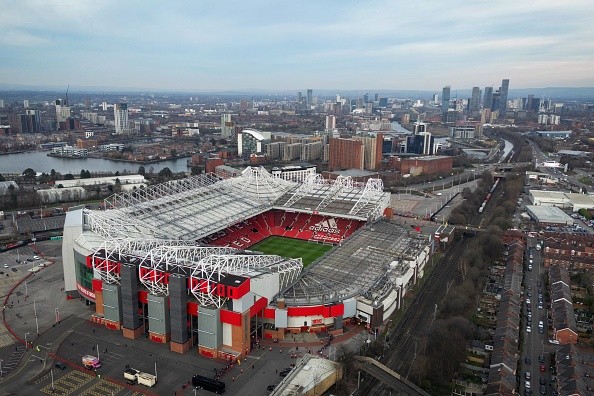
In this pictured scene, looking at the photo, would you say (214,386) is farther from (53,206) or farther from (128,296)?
(53,206)

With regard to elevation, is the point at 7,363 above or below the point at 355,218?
below

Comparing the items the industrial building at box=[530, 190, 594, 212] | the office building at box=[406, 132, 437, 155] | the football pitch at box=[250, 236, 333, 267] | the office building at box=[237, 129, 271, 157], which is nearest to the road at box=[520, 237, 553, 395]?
the football pitch at box=[250, 236, 333, 267]

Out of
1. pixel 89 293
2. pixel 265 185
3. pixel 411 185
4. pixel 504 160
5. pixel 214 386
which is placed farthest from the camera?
pixel 504 160

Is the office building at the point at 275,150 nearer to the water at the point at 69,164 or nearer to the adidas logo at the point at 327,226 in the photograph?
the water at the point at 69,164

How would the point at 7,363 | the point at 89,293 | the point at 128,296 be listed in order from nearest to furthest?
the point at 7,363
the point at 128,296
the point at 89,293

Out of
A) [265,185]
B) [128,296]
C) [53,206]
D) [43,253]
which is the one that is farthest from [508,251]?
[53,206]
